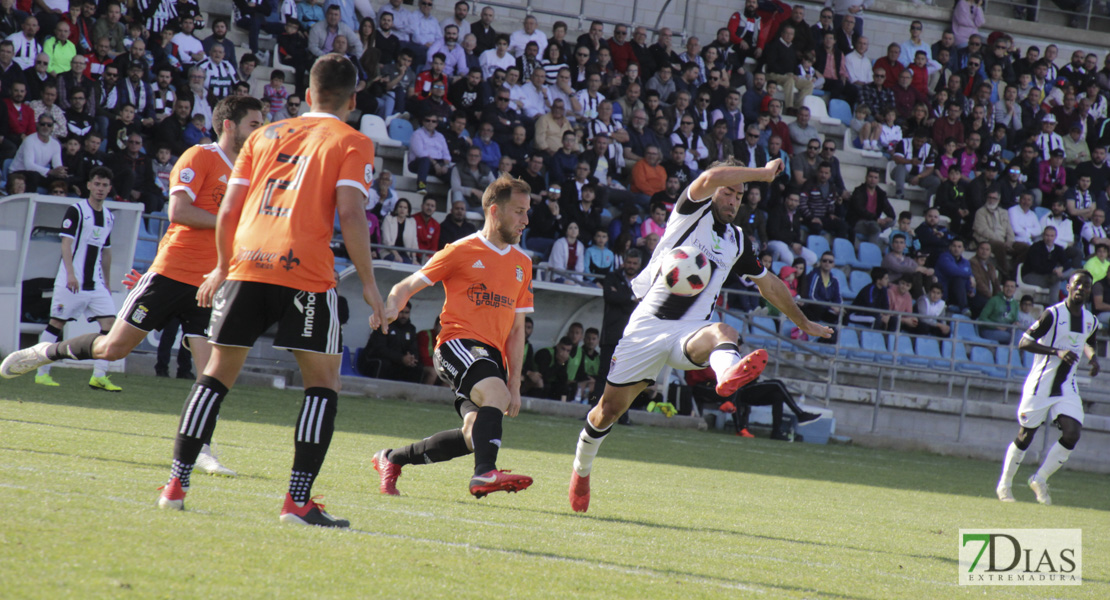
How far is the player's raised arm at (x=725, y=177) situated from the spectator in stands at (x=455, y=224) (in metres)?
10.0

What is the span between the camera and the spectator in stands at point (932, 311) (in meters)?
19.0

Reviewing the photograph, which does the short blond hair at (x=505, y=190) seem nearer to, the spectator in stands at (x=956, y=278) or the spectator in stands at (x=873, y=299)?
the spectator in stands at (x=873, y=299)

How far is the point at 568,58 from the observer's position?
2098 centimetres

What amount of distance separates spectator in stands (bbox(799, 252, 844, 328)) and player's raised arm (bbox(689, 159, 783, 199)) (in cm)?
1222

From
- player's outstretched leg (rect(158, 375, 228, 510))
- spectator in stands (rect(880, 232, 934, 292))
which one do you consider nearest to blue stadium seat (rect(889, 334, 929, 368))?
spectator in stands (rect(880, 232, 934, 292))

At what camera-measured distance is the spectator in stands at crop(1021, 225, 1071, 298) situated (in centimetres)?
2097

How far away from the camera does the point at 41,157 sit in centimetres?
1422

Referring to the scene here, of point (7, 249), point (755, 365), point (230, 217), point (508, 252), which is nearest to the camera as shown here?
point (230, 217)

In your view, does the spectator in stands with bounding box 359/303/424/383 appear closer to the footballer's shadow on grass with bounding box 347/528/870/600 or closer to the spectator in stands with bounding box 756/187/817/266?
the spectator in stands with bounding box 756/187/817/266

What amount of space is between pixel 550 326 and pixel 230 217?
12933mm

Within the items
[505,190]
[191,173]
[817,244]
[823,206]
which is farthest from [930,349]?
[191,173]

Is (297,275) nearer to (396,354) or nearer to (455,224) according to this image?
(396,354)

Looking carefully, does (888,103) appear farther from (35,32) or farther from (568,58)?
(35,32)

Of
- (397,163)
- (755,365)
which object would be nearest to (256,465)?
(755,365)
